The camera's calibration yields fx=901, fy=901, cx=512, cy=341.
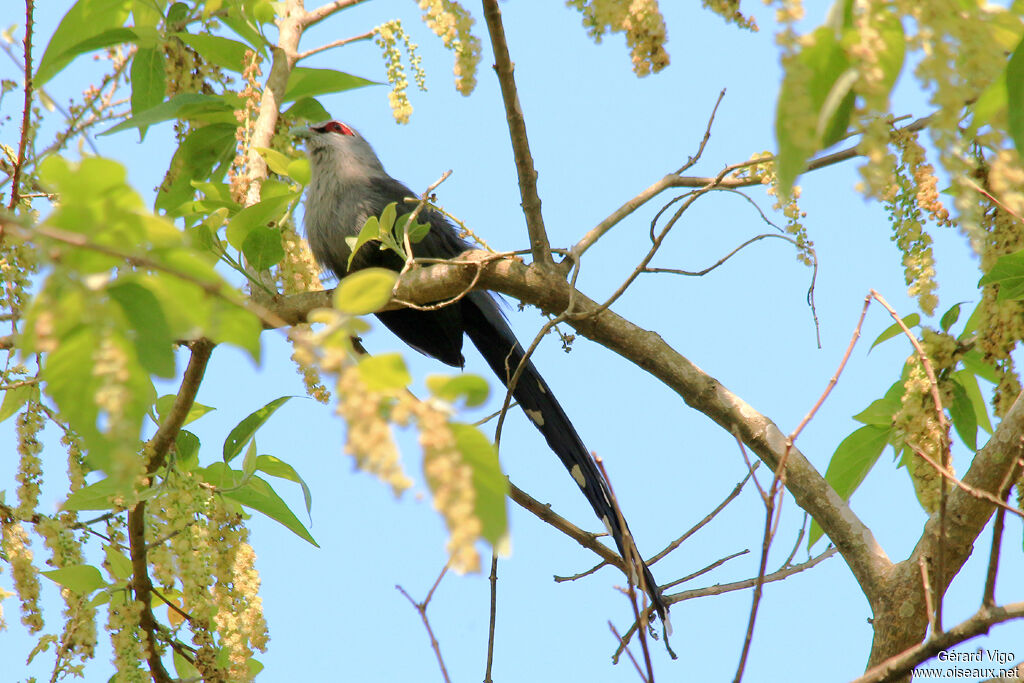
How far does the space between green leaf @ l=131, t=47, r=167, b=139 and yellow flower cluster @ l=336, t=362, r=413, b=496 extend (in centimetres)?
214

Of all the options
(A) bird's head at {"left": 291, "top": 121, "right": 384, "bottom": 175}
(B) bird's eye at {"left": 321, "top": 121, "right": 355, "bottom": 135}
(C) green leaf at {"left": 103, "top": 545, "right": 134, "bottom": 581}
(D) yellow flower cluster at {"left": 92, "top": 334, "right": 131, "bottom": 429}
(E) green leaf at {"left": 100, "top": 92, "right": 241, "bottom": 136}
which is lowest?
(D) yellow flower cluster at {"left": 92, "top": 334, "right": 131, "bottom": 429}

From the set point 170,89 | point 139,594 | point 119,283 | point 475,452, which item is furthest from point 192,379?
point 475,452

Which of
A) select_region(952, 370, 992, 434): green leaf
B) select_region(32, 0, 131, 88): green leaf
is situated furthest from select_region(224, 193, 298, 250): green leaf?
select_region(952, 370, 992, 434): green leaf

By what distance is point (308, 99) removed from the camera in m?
2.68

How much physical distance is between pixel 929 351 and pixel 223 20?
6.43 ft

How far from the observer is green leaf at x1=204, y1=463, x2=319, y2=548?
2.09m

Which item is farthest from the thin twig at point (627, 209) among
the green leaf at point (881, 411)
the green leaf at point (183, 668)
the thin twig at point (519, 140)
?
the green leaf at point (183, 668)

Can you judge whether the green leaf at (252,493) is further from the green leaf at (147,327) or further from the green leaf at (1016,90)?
the green leaf at (1016,90)

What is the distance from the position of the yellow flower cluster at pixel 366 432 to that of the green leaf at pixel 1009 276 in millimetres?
1355

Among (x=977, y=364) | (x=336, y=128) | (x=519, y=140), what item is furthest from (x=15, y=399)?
(x=336, y=128)

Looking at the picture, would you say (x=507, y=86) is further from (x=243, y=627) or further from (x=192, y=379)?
(x=243, y=627)

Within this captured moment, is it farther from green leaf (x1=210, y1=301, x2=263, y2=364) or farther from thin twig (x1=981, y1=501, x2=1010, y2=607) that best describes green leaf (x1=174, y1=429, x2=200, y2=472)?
thin twig (x1=981, y1=501, x2=1010, y2=607)

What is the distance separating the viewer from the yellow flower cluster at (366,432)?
661mm

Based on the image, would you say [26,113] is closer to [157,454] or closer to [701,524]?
[157,454]
